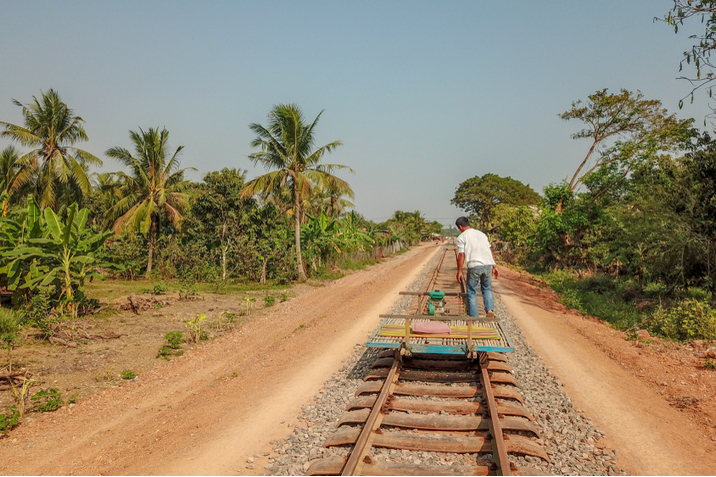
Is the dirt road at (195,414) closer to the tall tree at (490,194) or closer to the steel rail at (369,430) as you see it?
the steel rail at (369,430)

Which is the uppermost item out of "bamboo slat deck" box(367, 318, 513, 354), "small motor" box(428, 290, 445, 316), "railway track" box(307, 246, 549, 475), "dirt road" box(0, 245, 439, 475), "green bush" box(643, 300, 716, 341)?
"small motor" box(428, 290, 445, 316)

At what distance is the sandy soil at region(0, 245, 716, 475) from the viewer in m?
4.59

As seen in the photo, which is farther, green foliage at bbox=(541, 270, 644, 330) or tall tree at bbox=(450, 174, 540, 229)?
tall tree at bbox=(450, 174, 540, 229)

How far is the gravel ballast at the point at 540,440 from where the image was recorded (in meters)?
4.09

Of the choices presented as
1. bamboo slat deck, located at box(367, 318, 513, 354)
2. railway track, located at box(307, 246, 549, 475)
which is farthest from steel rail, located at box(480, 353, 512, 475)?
bamboo slat deck, located at box(367, 318, 513, 354)

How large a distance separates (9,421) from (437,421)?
5564 mm

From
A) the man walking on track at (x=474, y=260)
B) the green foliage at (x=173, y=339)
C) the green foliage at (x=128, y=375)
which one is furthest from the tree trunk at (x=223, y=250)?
the man walking on track at (x=474, y=260)

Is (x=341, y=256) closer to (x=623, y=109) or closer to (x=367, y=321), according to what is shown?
(x=367, y=321)

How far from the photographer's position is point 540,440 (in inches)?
179

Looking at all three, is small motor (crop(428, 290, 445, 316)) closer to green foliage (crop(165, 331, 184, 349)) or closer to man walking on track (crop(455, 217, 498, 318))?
man walking on track (crop(455, 217, 498, 318))

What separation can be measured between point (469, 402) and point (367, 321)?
610cm

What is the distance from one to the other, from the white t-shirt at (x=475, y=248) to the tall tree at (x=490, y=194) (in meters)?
57.6

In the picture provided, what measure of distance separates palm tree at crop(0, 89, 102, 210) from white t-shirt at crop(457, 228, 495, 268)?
68.4ft

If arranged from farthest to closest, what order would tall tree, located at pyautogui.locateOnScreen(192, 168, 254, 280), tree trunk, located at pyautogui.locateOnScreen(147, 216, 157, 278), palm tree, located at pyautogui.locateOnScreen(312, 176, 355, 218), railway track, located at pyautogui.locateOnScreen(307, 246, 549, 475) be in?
palm tree, located at pyautogui.locateOnScreen(312, 176, 355, 218) < tree trunk, located at pyautogui.locateOnScreen(147, 216, 157, 278) < tall tree, located at pyautogui.locateOnScreen(192, 168, 254, 280) < railway track, located at pyautogui.locateOnScreen(307, 246, 549, 475)
